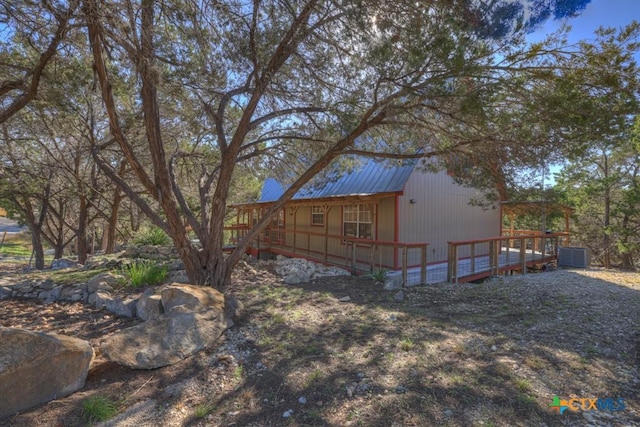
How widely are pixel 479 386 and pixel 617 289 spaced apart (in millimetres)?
6697

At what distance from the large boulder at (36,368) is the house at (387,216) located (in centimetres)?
640

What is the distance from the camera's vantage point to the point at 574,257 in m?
12.5

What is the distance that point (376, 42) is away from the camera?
4.71 meters

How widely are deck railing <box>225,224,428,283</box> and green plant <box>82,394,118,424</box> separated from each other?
5845mm

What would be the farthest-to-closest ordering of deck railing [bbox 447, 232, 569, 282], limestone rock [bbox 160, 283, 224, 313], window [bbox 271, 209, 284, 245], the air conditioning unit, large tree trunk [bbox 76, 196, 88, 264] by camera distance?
window [bbox 271, 209, 284, 245] → large tree trunk [bbox 76, 196, 88, 264] → the air conditioning unit → deck railing [bbox 447, 232, 569, 282] → limestone rock [bbox 160, 283, 224, 313]

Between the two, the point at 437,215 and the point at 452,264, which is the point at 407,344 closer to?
the point at 452,264

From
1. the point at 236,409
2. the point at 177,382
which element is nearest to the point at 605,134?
the point at 236,409

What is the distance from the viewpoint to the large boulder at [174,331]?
3221mm

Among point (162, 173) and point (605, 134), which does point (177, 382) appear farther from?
point (605, 134)

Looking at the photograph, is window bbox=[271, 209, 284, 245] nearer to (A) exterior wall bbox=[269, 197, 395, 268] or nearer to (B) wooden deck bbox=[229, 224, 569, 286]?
(B) wooden deck bbox=[229, 224, 569, 286]

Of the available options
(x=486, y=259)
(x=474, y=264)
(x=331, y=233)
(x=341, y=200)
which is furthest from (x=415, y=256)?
(x=331, y=233)

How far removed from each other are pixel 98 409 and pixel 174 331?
1090 millimetres

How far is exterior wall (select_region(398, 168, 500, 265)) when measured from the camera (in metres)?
9.98

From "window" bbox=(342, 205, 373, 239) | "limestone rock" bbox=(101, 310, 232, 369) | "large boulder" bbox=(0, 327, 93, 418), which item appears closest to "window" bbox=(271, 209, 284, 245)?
"window" bbox=(342, 205, 373, 239)
